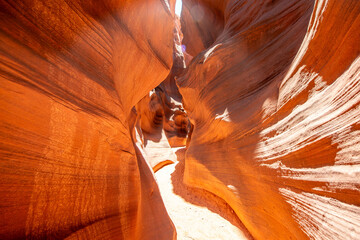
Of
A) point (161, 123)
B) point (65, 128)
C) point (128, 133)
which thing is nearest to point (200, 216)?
point (128, 133)

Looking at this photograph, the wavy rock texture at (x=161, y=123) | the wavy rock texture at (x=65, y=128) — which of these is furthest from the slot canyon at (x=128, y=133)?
the wavy rock texture at (x=161, y=123)

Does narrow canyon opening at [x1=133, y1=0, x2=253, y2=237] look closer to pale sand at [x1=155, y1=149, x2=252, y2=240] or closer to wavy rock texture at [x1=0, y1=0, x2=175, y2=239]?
pale sand at [x1=155, y1=149, x2=252, y2=240]

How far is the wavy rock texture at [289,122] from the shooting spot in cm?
102

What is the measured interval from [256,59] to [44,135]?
3195 mm

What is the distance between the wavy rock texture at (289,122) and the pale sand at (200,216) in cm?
24

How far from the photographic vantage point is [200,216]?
8.53 ft

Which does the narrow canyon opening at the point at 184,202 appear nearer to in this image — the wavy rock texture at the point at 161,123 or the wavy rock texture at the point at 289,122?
the wavy rock texture at the point at 161,123

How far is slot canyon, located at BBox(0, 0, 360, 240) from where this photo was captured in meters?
0.77

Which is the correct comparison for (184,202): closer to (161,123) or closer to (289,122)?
(289,122)

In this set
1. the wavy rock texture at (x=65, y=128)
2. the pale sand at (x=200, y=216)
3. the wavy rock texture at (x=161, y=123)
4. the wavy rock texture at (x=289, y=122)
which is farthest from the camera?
the wavy rock texture at (x=161, y=123)

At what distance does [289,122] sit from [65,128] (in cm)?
196

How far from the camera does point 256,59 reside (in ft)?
9.14

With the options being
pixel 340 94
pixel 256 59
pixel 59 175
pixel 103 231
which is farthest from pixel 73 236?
pixel 256 59

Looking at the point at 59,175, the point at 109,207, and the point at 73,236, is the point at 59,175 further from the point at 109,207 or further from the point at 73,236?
the point at 109,207
